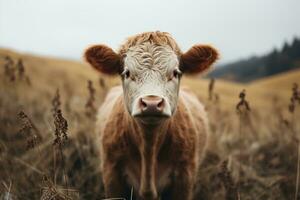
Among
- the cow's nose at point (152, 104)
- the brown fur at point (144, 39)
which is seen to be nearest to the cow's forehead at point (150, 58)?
the brown fur at point (144, 39)

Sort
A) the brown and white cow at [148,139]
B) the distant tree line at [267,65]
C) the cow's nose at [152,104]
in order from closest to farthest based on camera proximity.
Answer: the cow's nose at [152,104] < the brown and white cow at [148,139] < the distant tree line at [267,65]

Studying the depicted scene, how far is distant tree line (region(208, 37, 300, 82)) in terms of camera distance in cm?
6988

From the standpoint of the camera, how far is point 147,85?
335cm

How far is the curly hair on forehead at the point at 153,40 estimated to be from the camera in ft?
12.8

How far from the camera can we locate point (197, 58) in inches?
166

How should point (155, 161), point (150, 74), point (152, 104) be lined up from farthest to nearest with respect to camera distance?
point (155, 161) → point (150, 74) → point (152, 104)

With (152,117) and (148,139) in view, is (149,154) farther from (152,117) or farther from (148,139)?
(152,117)

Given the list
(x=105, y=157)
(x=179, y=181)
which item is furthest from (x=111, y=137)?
(x=179, y=181)

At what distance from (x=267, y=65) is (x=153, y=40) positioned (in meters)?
83.9

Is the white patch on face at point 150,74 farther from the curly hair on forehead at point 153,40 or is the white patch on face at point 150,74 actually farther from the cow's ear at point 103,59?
the cow's ear at point 103,59

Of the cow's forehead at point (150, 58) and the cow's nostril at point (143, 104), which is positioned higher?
the cow's forehead at point (150, 58)

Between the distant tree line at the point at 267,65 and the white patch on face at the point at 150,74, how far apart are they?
1228 inches

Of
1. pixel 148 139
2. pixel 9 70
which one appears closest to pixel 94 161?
pixel 9 70

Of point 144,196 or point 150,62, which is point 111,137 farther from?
point 150,62
